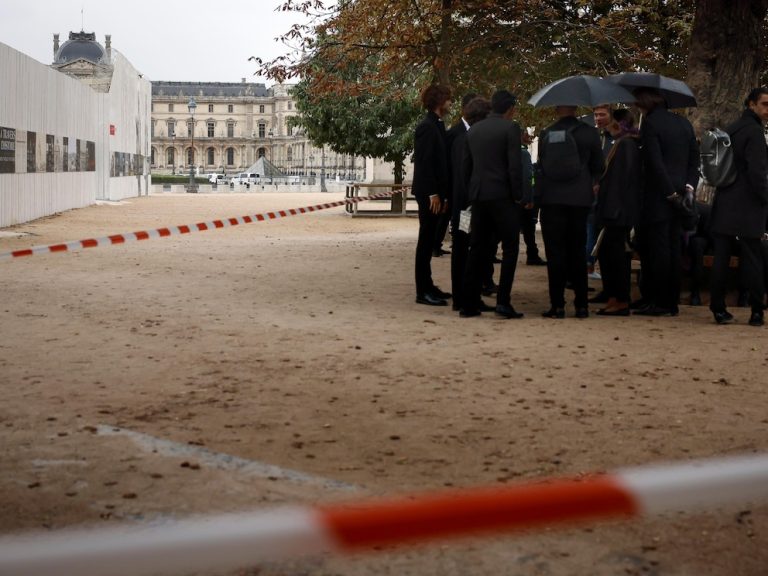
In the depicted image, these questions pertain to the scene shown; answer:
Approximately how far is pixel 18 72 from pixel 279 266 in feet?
43.4

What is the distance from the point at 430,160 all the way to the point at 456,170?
27cm

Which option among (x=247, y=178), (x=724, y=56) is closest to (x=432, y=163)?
(x=724, y=56)

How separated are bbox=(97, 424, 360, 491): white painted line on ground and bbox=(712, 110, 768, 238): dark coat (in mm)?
6089

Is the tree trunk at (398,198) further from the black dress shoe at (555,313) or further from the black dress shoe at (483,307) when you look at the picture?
the black dress shoe at (555,313)

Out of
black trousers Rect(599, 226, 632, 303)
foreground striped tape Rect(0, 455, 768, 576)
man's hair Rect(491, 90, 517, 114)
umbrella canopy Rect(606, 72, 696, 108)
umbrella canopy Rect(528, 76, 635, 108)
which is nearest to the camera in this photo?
foreground striped tape Rect(0, 455, 768, 576)

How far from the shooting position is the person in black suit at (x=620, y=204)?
432 inches

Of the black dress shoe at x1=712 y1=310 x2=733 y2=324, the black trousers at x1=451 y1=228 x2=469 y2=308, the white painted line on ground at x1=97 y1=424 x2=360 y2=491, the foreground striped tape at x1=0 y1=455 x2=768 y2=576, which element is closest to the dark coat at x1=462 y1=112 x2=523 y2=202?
the black trousers at x1=451 y1=228 x2=469 y2=308

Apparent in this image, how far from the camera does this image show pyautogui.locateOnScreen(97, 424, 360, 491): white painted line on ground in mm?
5109

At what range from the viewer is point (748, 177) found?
10.2m

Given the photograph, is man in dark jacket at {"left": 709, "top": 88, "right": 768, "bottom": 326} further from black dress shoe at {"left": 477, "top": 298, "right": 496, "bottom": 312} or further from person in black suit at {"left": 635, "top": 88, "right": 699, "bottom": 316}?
black dress shoe at {"left": 477, "top": 298, "right": 496, "bottom": 312}

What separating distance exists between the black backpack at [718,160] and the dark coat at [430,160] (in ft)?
7.94

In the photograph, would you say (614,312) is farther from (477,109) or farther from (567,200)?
(477,109)

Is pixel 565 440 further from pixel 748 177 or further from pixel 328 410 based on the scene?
pixel 748 177

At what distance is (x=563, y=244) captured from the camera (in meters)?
10.8
